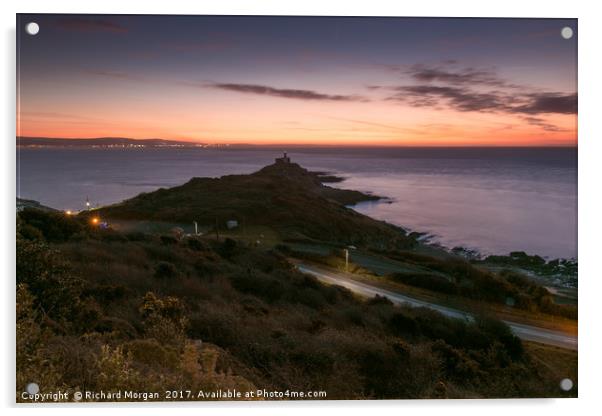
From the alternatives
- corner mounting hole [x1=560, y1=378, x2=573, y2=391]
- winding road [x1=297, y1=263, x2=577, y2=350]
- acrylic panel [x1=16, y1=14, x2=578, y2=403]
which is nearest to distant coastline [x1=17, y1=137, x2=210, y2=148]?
acrylic panel [x1=16, y1=14, x2=578, y2=403]

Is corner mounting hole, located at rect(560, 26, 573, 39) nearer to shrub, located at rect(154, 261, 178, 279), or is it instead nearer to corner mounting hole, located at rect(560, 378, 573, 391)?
corner mounting hole, located at rect(560, 378, 573, 391)

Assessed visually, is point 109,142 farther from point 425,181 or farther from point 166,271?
point 425,181

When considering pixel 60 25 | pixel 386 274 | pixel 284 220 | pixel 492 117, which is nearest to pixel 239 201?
pixel 284 220

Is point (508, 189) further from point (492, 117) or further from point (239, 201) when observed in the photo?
point (239, 201)

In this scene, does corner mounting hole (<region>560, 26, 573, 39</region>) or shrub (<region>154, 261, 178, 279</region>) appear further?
shrub (<region>154, 261, 178, 279</region>)

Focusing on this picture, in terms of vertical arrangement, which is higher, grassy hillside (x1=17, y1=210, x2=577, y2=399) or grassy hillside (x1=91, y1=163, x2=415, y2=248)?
grassy hillside (x1=91, y1=163, x2=415, y2=248)
